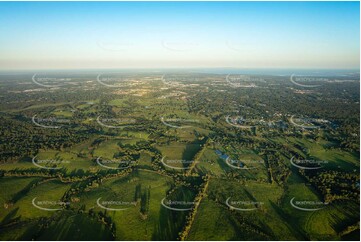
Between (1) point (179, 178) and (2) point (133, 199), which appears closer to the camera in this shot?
(2) point (133, 199)

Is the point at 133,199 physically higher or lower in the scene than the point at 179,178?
lower

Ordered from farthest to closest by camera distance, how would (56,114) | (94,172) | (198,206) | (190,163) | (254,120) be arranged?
(56,114)
(254,120)
(190,163)
(94,172)
(198,206)

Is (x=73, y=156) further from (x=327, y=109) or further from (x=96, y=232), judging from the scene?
(x=327, y=109)

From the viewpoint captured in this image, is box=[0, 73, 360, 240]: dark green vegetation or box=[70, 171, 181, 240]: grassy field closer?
box=[70, 171, 181, 240]: grassy field

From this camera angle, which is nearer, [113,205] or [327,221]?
[327,221]

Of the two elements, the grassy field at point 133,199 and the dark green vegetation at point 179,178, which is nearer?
the grassy field at point 133,199

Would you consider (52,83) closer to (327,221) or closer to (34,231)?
(34,231)

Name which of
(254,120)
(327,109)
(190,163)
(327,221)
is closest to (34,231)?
(190,163)

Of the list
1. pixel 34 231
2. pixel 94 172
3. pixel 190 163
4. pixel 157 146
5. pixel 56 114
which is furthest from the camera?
pixel 56 114
